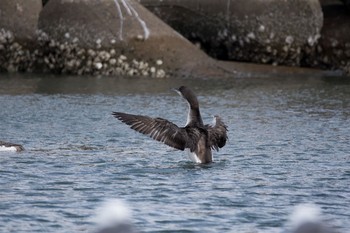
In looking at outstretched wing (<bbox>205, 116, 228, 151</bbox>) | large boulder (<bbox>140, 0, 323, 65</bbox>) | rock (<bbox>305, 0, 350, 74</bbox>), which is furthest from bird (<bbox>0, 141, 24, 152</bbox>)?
rock (<bbox>305, 0, 350, 74</bbox>)

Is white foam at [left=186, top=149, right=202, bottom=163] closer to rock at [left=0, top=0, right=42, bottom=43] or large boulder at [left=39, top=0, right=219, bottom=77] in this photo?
large boulder at [left=39, top=0, right=219, bottom=77]

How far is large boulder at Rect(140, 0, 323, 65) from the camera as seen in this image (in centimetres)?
2378

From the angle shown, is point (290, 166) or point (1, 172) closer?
point (1, 172)

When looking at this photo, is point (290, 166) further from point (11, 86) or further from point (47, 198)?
point (11, 86)

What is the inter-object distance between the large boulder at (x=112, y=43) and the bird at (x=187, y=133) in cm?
1068

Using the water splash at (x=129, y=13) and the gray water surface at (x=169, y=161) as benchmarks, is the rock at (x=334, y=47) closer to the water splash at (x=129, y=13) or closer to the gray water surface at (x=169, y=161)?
the gray water surface at (x=169, y=161)

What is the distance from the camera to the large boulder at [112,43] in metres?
22.7

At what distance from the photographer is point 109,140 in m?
14.1

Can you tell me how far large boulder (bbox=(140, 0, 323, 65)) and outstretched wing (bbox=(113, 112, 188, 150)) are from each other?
12.6 meters

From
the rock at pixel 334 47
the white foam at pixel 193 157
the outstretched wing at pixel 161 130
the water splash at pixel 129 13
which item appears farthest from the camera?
the rock at pixel 334 47

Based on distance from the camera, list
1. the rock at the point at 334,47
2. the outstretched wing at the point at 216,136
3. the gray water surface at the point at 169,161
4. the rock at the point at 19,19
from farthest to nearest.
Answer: the rock at the point at 334,47, the rock at the point at 19,19, the outstretched wing at the point at 216,136, the gray water surface at the point at 169,161

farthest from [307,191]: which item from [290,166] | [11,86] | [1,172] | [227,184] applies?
[11,86]

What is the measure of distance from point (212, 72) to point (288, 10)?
2.78 m

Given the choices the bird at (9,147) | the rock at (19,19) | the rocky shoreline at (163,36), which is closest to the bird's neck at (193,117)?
the bird at (9,147)
